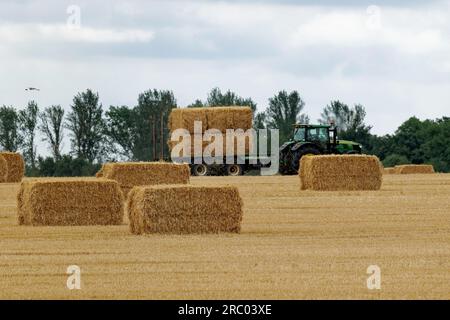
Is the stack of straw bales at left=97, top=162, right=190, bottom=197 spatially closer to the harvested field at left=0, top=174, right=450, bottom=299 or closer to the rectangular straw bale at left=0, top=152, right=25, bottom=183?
the harvested field at left=0, top=174, right=450, bottom=299

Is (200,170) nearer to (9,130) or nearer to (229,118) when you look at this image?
(229,118)

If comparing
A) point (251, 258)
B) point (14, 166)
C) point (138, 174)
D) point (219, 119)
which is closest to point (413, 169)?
point (219, 119)

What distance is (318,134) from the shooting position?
235ft

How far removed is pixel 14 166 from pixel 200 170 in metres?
13.9

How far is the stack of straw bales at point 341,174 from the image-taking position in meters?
50.8

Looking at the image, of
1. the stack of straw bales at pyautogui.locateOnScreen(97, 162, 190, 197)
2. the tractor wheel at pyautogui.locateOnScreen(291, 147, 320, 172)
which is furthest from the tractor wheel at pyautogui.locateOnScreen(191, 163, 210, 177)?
the stack of straw bales at pyautogui.locateOnScreen(97, 162, 190, 197)

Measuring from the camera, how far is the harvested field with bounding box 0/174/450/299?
20.6 meters

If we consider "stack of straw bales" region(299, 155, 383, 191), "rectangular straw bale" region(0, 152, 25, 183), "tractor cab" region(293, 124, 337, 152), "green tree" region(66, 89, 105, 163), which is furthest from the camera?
"green tree" region(66, 89, 105, 163)

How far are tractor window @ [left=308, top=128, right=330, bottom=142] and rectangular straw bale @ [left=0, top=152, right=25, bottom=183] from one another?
1458 cm

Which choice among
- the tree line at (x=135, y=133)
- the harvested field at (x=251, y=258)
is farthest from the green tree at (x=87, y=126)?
the harvested field at (x=251, y=258)

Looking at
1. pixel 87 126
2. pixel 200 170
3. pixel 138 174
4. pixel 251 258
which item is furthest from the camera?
pixel 87 126

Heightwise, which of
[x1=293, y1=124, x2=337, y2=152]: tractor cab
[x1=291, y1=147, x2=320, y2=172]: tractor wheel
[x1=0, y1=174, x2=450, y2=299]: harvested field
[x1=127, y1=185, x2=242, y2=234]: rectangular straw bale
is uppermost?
[x1=293, y1=124, x2=337, y2=152]: tractor cab

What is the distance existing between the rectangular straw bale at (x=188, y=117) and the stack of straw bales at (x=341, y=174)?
934 inches
